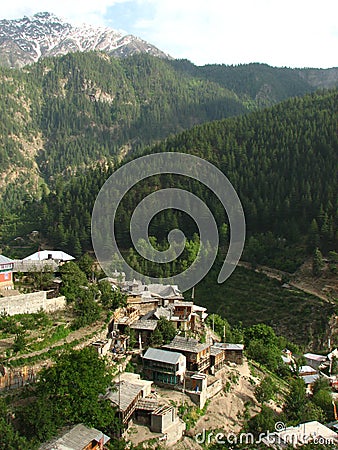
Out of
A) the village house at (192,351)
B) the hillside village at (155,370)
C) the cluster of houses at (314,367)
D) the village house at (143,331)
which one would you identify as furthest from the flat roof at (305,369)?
the village house at (143,331)

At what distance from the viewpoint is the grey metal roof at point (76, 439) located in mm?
18042

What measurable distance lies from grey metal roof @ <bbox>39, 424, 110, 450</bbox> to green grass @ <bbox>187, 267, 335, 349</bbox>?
28894 millimetres

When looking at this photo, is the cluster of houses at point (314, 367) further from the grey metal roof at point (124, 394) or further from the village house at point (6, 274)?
the village house at point (6, 274)

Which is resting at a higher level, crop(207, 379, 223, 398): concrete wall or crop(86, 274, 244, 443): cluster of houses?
crop(86, 274, 244, 443): cluster of houses

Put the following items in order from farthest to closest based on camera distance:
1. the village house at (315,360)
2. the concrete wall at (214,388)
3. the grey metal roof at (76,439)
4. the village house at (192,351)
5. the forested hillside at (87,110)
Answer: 1. the forested hillside at (87,110)
2. the village house at (315,360)
3. the village house at (192,351)
4. the concrete wall at (214,388)
5. the grey metal roof at (76,439)

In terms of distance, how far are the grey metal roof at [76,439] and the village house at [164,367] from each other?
19.7 feet

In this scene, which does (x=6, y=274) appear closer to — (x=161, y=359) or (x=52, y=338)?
(x=52, y=338)

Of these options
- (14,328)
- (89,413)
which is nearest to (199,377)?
(89,413)

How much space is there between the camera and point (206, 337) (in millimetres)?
32312

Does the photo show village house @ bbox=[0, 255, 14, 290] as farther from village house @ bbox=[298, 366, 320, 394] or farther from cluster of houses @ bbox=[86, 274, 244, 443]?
village house @ bbox=[298, 366, 320, 394]

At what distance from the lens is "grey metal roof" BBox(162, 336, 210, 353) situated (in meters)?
26.6

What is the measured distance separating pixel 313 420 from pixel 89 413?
45.3 ft

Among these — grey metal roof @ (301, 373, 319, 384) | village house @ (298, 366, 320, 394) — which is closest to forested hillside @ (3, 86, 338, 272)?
village house @ (298, 366, 320, 394)

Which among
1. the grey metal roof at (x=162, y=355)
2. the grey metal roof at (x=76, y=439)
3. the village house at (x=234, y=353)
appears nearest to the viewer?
the grey metal roof at (x=76, y=439)
